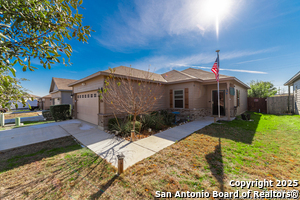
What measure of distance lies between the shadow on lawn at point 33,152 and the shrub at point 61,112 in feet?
19.7

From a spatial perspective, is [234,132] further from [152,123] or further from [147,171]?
[147,171]

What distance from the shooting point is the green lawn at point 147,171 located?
7.15 feet

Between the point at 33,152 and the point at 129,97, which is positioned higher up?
the point at 129,97

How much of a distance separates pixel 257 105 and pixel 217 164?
1524 centimetres

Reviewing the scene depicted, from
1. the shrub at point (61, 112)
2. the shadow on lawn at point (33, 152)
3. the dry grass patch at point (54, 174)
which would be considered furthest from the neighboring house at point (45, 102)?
the dry grass patch at point (54, 174)

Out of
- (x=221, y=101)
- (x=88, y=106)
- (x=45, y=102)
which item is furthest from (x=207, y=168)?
(x=45, y=102)

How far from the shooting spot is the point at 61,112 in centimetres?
982

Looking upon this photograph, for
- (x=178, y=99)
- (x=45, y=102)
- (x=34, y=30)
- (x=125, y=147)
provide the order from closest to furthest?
(x=34, y=30)
(x=125, y=147)
(x=178, y=99)
(x=45, y=102)

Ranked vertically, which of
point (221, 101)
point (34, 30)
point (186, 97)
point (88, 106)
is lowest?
point (88, 106)

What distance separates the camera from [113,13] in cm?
564

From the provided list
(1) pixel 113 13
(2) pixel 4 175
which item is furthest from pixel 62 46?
(1) pixel 113 13

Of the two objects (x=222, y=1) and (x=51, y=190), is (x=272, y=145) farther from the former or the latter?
(x=51, y=190)

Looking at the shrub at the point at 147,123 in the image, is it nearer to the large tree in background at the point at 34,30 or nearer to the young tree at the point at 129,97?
the young tree at the point at 129,97

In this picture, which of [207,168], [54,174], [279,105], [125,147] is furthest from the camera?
[279,105]
